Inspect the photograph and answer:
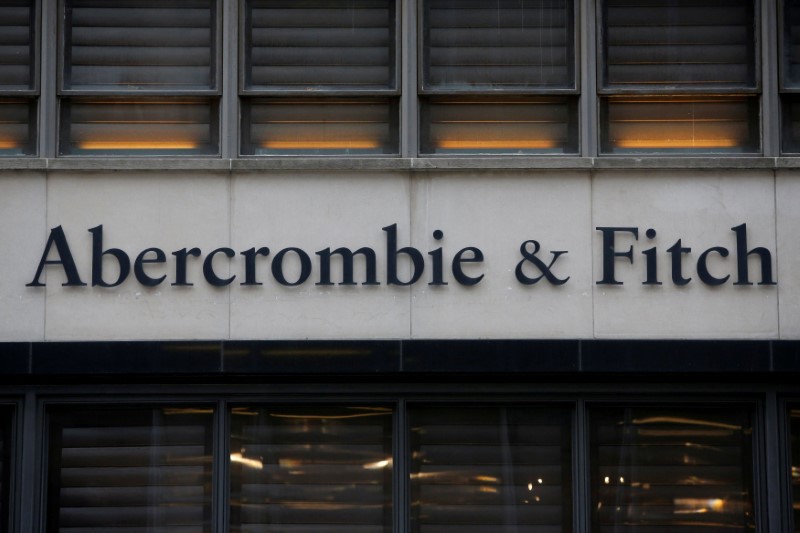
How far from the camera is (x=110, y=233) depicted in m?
11.2

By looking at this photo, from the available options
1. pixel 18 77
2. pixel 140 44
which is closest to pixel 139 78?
pixel 140 44

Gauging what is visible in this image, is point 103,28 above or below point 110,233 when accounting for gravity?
above

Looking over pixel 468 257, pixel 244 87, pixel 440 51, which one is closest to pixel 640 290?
pixel 468 257

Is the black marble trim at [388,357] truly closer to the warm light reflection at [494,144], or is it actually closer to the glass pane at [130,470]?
the glass pane at [130,470]

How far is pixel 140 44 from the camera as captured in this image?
38.3 ft

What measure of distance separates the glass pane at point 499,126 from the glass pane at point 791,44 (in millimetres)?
2126

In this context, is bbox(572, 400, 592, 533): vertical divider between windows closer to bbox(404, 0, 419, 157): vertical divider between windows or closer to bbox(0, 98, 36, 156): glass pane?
bbox(404, 0, 419, 157): vertical divider between windows

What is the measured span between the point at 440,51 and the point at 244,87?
2.00m

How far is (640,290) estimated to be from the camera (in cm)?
1112

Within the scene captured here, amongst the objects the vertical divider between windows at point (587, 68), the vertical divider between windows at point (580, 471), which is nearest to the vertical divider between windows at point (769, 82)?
the vertical divider between windows at point (587, 68)

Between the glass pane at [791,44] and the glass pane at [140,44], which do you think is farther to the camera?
the glass pane at [140,44]

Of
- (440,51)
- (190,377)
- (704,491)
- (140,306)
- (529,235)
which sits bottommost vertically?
(704,491)

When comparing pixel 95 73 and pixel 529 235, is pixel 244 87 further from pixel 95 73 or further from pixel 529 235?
pixel 529 235

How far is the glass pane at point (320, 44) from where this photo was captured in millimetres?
11641
